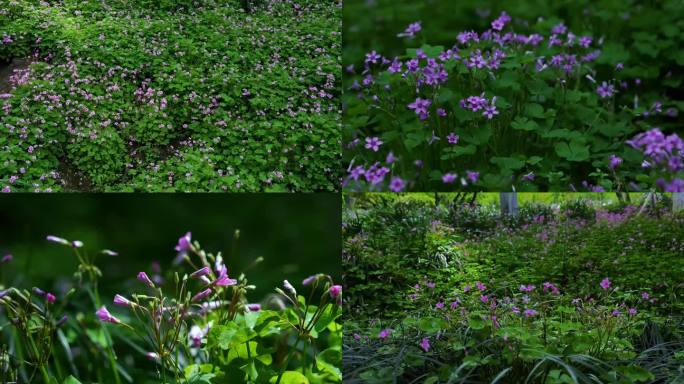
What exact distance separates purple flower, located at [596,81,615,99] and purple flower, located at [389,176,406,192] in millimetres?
976

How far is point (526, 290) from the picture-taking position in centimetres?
262

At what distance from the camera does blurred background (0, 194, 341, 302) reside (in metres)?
3.00

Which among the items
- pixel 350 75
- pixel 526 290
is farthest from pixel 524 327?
pixel 350 75

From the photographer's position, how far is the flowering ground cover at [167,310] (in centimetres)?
176

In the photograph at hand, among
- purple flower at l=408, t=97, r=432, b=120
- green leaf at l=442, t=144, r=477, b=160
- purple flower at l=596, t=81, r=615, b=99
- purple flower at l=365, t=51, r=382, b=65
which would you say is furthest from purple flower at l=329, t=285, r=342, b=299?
purple flower at l=596, t=81, r=615, b=99

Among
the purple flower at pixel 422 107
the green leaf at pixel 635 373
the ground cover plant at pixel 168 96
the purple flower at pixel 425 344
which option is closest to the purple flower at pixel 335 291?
the purple flower at pixel 425 344

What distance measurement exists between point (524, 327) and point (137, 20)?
2.62m

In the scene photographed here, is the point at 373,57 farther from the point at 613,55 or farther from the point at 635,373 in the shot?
the point at 635,373

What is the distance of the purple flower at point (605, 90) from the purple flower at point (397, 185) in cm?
98

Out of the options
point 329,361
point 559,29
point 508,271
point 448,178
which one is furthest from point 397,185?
point 559,29

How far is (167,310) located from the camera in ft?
5.80

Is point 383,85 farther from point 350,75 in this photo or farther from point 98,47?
point 98,47

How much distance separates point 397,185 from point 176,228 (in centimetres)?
106

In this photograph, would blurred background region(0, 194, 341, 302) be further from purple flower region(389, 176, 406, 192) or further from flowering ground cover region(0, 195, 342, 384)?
purple flower region(389, 176, 406, 192)
